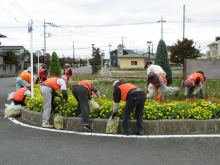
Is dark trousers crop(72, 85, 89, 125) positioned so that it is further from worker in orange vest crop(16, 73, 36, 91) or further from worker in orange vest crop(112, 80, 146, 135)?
worker in orange vest crop(16, 73, 36, 91)

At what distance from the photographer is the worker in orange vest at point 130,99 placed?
518 centimetres

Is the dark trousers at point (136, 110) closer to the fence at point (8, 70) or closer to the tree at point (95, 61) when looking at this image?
the tree at point (95, 61)

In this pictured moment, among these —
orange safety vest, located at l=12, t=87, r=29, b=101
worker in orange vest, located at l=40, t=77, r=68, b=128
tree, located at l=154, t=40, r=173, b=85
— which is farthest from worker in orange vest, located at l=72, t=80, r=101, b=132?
tree, located at l=154, t=40, r=173, b=85

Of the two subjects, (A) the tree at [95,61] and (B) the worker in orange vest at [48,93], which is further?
(A) the tree at [95,61]

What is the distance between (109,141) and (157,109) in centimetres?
165

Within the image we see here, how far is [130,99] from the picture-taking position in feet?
17.0

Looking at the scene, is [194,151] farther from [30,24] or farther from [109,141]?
[30,24]

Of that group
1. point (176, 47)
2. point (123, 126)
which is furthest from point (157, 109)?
point (176, 47)

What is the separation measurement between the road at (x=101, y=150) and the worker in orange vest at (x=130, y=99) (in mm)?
387

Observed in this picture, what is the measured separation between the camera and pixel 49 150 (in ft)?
15.0

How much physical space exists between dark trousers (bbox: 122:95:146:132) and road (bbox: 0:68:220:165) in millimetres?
369

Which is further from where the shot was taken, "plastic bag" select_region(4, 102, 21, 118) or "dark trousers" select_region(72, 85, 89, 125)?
"plastic bag" select_region(4, 102, 21, 118)

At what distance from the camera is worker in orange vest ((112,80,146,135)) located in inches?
204

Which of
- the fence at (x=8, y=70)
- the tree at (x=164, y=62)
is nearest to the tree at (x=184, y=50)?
the tree at (x=164, y=62)
